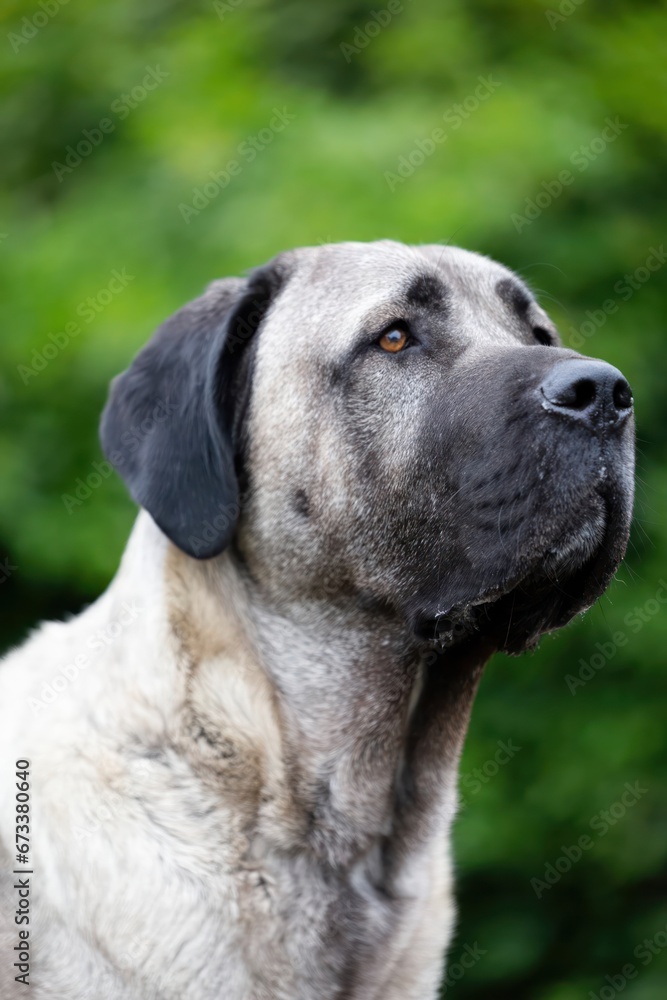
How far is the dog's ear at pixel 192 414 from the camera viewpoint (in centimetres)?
285

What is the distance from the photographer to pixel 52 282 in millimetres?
4703

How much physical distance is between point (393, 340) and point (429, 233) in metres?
1.47

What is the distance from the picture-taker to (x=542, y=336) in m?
3.46

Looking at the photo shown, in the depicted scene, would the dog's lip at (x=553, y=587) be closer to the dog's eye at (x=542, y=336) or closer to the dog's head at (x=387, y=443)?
the dog's head at (x=387, y=443)

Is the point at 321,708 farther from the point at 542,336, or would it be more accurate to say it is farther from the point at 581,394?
the point at 542,336

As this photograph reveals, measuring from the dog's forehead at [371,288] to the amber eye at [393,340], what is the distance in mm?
41

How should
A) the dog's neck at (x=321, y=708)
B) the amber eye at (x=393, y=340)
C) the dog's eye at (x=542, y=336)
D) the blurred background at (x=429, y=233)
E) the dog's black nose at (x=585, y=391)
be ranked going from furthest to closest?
the blurred background at (x=429, y=233)
the dog's eye at (x=542, y=336)
the amber eye at (x=393, y=340)
the dog's neck at (x=321, y=708)
the dog's black nose at (x=585, y=391)

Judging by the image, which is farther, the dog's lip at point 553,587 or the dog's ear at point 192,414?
the dog's ear at point 192,414

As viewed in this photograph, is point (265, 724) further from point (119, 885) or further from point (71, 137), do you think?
point (71, 137)

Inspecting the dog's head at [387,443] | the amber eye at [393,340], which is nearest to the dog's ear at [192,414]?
the dog's head at [387,443]

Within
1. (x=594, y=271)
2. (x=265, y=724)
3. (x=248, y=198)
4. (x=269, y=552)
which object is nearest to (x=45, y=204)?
(x=248, y=198)

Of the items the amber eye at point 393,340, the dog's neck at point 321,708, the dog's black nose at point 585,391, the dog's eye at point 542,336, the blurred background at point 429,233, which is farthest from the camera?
the blurred background at point 429,233

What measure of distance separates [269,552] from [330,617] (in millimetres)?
237

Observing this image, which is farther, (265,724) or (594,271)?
(594,271)
